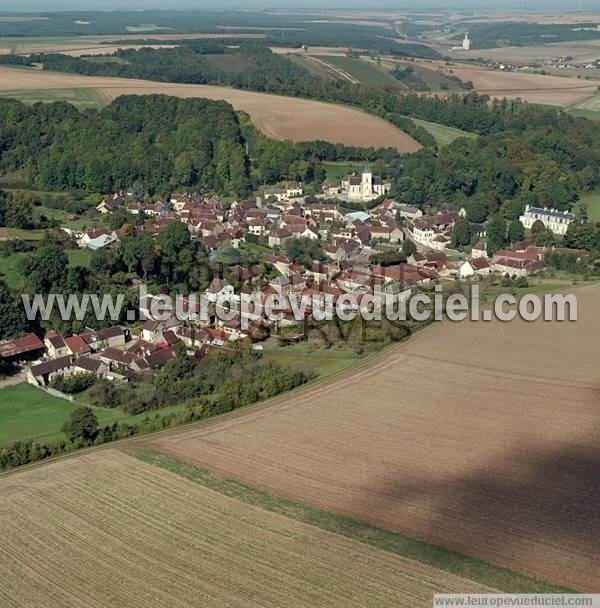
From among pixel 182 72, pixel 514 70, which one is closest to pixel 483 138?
pixel 182 72

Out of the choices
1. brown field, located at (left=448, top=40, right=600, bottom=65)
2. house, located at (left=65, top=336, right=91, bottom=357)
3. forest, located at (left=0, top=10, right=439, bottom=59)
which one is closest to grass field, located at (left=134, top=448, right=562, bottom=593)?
house, located at (left=65, top=336, right=91, bottom=357)

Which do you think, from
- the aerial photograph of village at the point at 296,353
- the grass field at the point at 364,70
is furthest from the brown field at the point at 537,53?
the aerial photograph of village at the point at 296,353

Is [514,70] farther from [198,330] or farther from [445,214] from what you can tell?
[198,330]

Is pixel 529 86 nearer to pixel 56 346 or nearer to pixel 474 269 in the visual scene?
pixel 474 269

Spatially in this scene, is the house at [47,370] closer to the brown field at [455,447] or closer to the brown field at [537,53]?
the brown field at [455,447]

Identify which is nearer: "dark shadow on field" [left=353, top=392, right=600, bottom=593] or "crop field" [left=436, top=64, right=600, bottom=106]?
"dark shadow on field" [left=353, top=392, right=600, bottom=593]

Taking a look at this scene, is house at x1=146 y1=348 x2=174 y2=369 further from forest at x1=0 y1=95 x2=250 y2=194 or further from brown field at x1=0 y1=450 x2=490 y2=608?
forest at x1=0 y1=95 x2=250 y2=194

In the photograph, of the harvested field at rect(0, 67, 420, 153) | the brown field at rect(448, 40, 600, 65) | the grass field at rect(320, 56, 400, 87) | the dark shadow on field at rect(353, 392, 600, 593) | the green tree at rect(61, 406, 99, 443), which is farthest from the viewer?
the brown field at rect(448, 40, 600, 65)

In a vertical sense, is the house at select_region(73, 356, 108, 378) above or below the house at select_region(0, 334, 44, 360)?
below
